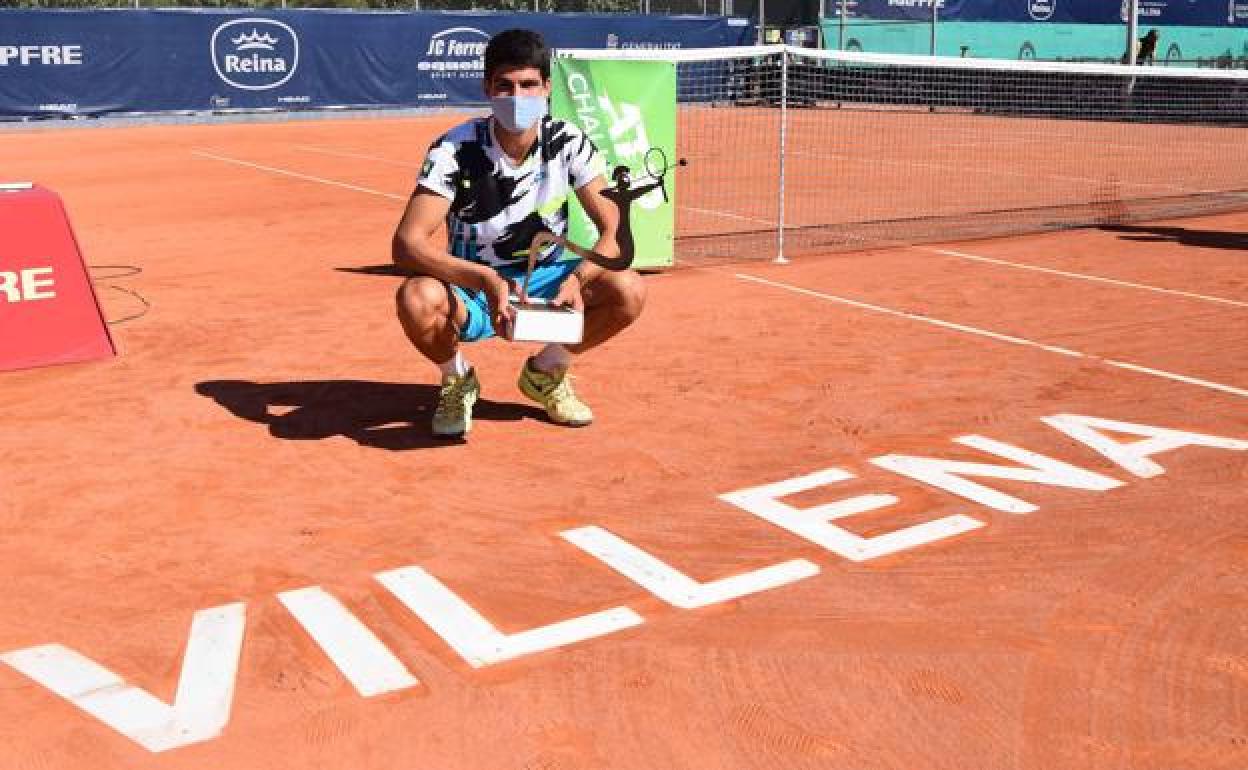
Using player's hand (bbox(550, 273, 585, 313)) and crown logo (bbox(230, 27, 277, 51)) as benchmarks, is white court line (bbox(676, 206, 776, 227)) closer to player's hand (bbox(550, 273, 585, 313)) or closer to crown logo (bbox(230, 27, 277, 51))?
player's hand (bbox(550, 273, 585, 313))

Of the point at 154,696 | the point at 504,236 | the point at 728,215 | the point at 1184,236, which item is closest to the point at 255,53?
the point at 728,215

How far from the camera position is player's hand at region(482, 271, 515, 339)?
540 cm

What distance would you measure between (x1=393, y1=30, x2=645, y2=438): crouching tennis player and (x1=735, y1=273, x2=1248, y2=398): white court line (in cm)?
296

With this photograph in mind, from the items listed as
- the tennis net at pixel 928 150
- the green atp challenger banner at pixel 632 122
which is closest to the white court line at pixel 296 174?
the tennis net at pixel 928 150

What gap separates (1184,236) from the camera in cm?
1264

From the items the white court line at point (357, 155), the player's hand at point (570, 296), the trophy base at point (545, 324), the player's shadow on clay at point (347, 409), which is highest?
the player's hand at point (570, 296)

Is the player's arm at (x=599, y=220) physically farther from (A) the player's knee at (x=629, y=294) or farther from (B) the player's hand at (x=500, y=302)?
(B) the player's hand at (x=500, y=302)

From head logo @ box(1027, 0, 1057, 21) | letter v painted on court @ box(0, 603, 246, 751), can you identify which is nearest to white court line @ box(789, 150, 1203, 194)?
letter v painted on court @ box(0, 603, 246, 751)

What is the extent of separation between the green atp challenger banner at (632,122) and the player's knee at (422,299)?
4.53 m

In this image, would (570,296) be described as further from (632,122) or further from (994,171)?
(994,171)

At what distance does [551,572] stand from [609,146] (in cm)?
656

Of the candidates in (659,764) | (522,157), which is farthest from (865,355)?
(659,764)

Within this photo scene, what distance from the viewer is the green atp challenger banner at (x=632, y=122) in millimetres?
10234

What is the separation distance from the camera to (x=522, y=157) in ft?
19.3
